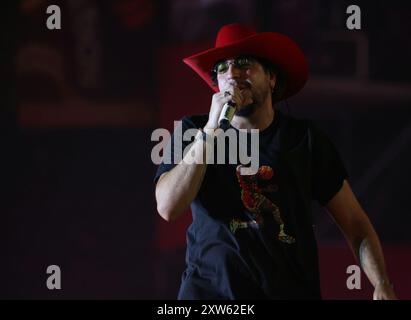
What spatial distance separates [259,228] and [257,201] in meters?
0.07

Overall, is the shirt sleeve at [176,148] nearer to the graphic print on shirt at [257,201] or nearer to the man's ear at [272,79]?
the graphic print on shirt at [257,201]

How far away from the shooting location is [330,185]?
7.38ft

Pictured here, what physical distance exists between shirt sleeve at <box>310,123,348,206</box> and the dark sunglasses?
241 mm

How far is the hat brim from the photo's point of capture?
2.22 metres

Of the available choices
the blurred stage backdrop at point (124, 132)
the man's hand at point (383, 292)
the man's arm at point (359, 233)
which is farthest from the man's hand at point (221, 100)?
the blurred stage backdrop at point (124, 132)

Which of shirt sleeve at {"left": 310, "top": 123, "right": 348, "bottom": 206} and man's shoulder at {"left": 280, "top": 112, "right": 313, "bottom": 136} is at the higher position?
man's shoulder at {"left": 280, "top": 112, "right": 313, "bottom": 136}

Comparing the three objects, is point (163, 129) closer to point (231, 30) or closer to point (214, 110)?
point (231, 30)

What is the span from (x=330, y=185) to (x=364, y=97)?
1359mm

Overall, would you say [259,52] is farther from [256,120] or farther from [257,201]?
[257,201]

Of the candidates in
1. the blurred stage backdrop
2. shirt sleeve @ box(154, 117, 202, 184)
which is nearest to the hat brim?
shirt sleeve @ box(154, 117, 202, 184)

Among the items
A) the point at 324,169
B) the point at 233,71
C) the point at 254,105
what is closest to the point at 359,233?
the point at 324,169

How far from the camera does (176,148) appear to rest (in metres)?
2.10

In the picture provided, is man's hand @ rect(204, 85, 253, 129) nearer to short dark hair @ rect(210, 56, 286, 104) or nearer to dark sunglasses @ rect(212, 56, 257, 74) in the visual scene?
dark sunglasses @ rect(212, 56, 257, 74)
